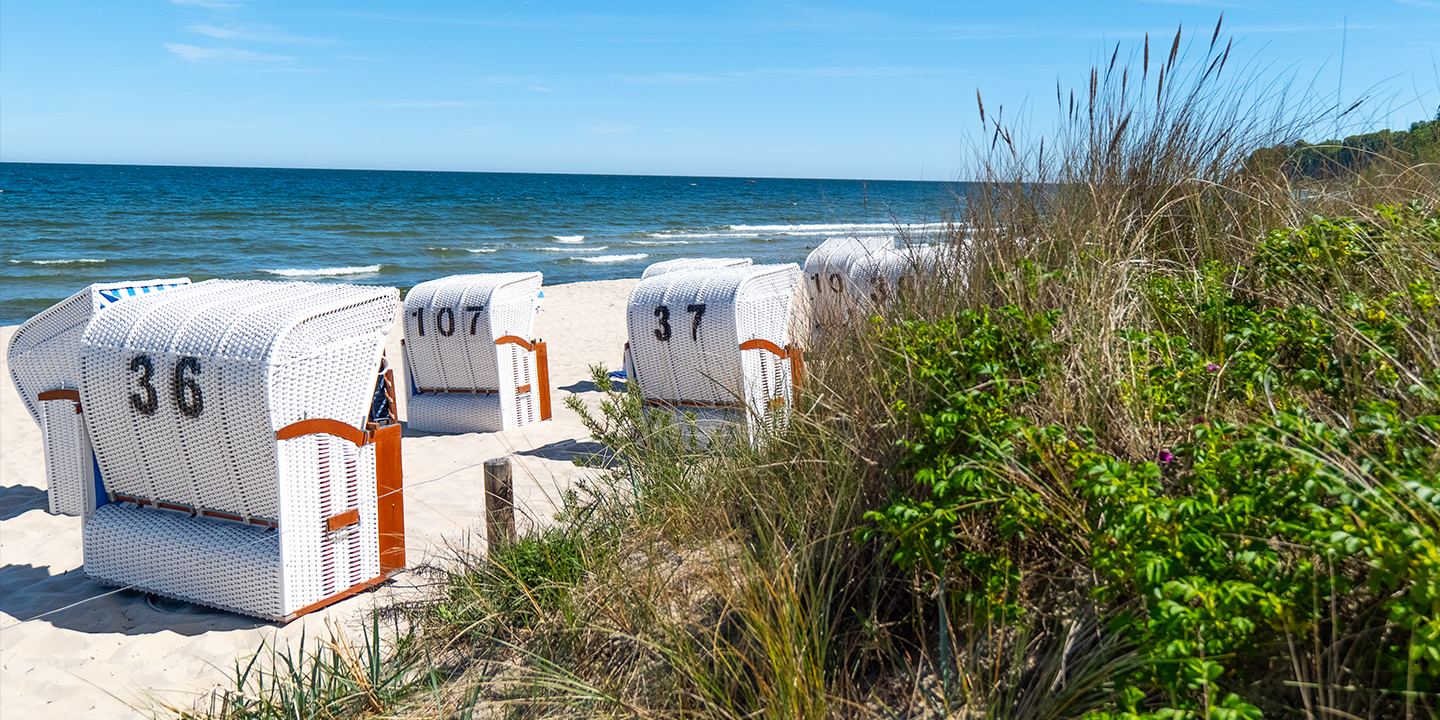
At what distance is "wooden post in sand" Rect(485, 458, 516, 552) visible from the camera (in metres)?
3.90

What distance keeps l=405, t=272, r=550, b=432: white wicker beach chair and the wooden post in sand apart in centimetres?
393

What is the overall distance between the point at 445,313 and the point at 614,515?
16.2ft

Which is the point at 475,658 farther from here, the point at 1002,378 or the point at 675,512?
the point at 1002,378

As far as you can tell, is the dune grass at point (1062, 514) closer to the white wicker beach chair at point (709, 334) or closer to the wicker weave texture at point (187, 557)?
the wicker weave texture at point (187, 557)

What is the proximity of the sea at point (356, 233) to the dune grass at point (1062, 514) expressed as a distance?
46.4 inches

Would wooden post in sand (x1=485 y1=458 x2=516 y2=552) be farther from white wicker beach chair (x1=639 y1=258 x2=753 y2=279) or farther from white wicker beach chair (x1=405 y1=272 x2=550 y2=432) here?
white wicker beach chair (x1=639 y1=258 x2=753 y2=279)

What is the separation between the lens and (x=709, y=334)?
6.53 meters

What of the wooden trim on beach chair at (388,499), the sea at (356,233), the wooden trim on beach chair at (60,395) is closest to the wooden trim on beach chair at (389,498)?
the wooden trim on beach chair at (388,499)

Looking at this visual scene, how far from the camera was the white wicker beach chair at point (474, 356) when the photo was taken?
7879mm

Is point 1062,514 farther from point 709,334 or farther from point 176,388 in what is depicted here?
point 709,334

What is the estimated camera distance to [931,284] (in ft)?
11.2

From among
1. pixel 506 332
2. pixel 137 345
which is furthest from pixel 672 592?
pixel 506 332

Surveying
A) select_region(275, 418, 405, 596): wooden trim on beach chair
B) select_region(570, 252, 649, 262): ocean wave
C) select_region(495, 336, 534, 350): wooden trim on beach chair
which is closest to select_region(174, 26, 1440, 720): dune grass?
select_region(275, 418, 405, 596): wooden trim on beach chair

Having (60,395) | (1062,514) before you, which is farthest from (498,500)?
(60,395)
